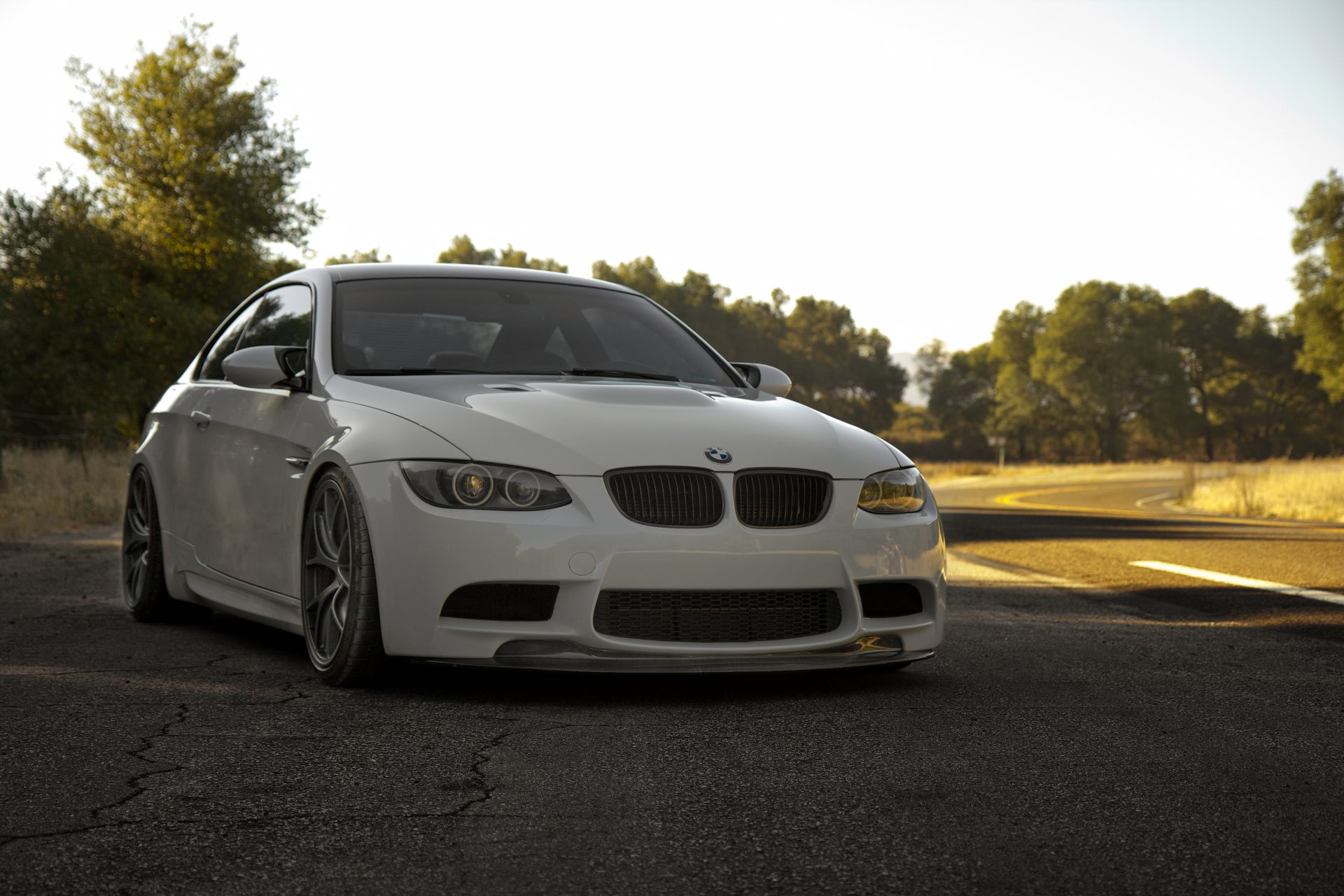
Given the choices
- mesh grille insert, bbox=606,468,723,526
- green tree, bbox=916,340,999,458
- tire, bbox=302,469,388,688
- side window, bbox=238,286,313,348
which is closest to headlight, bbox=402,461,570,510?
mesh grille insert, bbox=606,468,723,526

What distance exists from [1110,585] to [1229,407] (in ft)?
277

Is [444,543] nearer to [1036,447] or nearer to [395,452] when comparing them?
[395,452]

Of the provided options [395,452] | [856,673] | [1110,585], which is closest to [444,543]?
[395,452]

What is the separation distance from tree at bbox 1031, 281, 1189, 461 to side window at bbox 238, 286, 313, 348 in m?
82.8

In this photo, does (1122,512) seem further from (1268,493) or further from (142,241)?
(142,241)

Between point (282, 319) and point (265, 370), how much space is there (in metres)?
0.86

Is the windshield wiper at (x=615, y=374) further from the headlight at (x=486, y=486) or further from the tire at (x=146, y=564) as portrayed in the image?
the tire at (x=146, y=564)

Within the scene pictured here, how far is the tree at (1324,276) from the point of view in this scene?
42.8 m

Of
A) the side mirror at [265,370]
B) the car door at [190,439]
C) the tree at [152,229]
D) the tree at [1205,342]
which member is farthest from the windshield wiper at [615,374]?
the tree at [1205,342]

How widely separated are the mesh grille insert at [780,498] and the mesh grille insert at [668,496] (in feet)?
0.28

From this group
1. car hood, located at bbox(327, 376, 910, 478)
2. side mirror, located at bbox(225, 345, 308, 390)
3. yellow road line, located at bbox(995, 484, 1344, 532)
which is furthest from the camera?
yellow road line, located at bbox(995, 484, 1344, 532)

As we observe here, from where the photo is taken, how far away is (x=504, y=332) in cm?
532

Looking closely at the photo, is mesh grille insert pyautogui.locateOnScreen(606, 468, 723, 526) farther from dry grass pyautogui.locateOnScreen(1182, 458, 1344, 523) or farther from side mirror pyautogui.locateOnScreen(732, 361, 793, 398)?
dry grass pyautogui.locateOnScreen(1182, 458, 1344, 523)

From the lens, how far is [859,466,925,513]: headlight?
4422 millimetres
